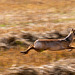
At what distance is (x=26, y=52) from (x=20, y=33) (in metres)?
3.30

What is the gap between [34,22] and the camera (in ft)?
58.4

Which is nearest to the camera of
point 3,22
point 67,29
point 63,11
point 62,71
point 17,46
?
point 62,71

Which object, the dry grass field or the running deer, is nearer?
the dry grass field

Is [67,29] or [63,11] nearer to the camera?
[67,29]

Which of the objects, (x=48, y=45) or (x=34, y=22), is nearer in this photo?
(x=48, y=45)

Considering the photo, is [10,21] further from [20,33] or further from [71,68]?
[71,68]

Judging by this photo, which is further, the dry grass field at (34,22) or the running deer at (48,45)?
the running deer at (48,45)

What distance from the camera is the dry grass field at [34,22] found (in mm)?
9609

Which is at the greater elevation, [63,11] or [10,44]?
[63,11]

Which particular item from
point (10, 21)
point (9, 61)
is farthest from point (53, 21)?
point (9, 61)

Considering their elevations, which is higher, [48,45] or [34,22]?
[34,22]

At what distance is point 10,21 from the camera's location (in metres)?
18.1

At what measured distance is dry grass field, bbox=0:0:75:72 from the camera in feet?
31.5

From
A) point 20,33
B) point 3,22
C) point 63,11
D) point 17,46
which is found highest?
point 63,11
